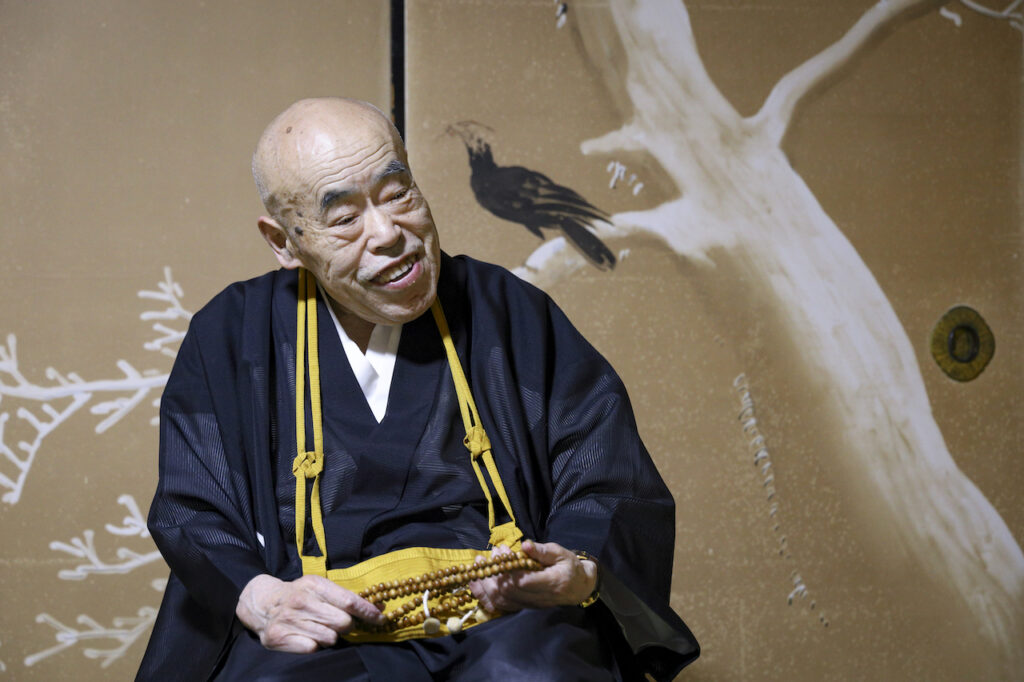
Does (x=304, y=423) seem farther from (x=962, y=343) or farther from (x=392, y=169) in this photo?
(x=962, y=343)

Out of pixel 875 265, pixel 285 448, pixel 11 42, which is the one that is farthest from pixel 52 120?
pixel 875 265

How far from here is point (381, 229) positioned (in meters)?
1.26

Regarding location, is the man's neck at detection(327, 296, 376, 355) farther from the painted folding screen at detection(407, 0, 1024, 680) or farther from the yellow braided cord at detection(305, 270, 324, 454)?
the painted folding screen at detection(407, 0, 1024, 680)

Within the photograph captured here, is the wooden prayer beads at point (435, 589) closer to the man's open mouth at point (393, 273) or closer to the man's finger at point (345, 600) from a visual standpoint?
the man's finger at point (345, 600)

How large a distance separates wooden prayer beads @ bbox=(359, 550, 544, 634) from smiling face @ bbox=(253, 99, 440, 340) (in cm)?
38

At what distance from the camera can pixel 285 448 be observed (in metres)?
1.32

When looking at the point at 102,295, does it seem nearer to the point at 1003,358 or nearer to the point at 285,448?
the point at 285,448

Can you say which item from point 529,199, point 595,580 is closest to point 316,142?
point 595,580

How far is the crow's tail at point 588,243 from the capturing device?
220 centimetres

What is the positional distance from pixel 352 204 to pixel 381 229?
0.18ft

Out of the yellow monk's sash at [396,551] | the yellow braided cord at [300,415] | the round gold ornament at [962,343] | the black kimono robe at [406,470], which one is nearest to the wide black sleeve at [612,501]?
the black kimono robe at [406,470]

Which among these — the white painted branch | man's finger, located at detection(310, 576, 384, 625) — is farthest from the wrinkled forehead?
the white painted branch

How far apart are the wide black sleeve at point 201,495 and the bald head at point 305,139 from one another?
0.88ft

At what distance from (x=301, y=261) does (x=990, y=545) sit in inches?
79.1
